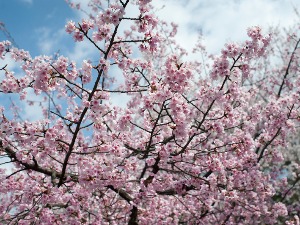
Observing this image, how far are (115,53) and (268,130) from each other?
4.89 metres

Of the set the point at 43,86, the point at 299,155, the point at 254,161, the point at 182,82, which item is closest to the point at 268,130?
the point at 254,161

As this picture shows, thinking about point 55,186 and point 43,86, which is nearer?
point 43,86

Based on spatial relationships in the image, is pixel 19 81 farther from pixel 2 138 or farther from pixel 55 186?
pixel 55 186

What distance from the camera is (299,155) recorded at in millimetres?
19688

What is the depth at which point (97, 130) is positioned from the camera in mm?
5629

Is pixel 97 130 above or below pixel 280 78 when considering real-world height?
below

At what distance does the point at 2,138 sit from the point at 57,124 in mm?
958

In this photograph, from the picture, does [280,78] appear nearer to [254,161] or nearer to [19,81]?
[254,161]

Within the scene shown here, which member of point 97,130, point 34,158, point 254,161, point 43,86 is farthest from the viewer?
point 254,161

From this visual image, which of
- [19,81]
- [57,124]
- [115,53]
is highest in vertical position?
[115,53]

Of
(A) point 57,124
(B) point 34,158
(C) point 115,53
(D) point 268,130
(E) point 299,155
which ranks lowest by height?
(B) point 34,158

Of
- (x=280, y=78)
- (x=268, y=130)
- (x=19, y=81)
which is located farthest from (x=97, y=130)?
(x=280, y=78)

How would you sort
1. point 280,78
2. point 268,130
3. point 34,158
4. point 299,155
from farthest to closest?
point 299,155 < point 280,78 < point 268,130 < point 34,158

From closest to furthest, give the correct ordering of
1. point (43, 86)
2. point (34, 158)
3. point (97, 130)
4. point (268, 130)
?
point (43, 86), point (97, 130), point (34, 158), point (268, 130)
